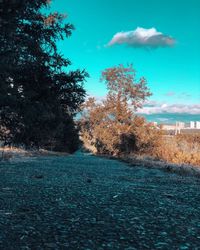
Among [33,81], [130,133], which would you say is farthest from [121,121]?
[33,81]

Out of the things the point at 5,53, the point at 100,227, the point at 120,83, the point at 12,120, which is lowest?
the point at 100,227

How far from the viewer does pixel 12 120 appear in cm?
864

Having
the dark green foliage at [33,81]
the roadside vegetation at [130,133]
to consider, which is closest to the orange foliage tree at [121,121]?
the roadside vegetation at [130,133]

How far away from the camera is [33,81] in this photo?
8.40 m

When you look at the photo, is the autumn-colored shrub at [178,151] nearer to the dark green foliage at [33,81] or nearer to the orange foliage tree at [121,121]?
the orange foliage tree at [121,121]

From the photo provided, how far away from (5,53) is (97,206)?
328cm

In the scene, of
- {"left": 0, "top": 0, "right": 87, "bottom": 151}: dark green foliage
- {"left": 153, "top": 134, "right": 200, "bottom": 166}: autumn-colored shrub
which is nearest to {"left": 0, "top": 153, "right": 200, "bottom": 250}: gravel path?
{"left": 0, "top": 0, "right": 87, "bottom": 151}: dark green foliage

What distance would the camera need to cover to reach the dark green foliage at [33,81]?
694 centimetres

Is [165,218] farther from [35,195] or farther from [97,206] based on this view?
[35,195]

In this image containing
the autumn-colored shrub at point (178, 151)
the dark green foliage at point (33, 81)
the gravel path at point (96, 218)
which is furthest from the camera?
the autumn-colored shrub at point (178, 151)

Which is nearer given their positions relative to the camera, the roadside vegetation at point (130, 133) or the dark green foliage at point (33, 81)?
the dark green foliage at point (33, 81)

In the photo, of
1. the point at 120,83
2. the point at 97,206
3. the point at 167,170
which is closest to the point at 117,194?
the point at 97,206

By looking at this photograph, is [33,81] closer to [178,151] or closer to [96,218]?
[96,218]

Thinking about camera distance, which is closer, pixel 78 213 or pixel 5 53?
pixel 78 213
